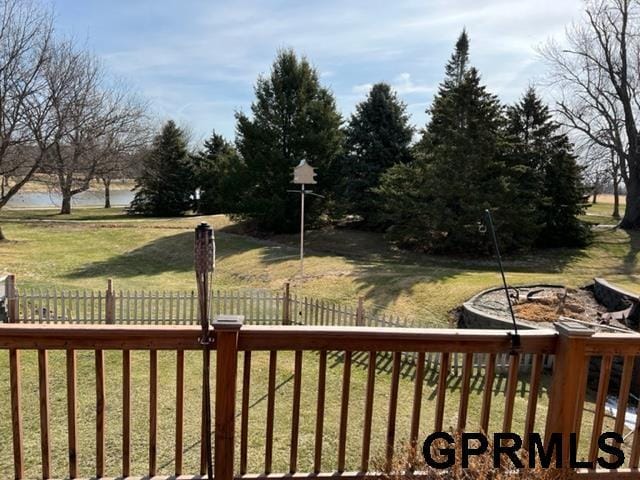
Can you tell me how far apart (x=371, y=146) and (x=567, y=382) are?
1588 centimetres

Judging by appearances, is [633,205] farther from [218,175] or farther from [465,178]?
[218,175]

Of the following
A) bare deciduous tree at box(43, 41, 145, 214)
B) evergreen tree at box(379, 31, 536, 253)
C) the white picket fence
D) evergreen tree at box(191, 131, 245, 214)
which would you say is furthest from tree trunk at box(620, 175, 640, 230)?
bare deciduous tree at box(43, 41, 145, 214)

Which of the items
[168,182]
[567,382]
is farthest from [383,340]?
[168,182]

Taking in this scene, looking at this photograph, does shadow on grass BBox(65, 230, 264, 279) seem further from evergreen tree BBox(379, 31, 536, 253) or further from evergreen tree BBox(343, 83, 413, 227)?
evergreen tree BBox(379, 31, 536, 253)

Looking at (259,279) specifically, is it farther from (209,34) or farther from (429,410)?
(429,410)

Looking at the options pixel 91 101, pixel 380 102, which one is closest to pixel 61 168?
pixel 91 101

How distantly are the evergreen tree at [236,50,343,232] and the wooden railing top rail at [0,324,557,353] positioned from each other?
50.3 ft

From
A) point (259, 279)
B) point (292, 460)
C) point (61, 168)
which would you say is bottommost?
point (259, 279)

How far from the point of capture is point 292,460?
7.49ft

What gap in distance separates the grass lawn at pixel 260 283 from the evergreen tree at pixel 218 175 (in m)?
1.48

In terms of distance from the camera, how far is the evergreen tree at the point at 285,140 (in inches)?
690

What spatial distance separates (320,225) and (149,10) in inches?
457

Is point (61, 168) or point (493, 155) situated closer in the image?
point (493, 155)

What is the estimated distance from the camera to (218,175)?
72.3ft
